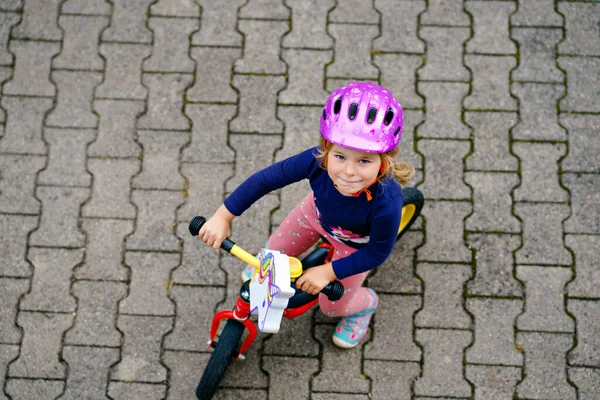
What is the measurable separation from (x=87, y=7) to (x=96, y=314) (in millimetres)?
1994

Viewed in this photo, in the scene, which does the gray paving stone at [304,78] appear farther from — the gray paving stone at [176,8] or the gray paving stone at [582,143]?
the gray paving stone at [582,143]

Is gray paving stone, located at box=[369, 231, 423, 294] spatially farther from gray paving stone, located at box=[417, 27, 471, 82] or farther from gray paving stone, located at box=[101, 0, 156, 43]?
gray paving stone, located at box=[101, 0, 156, 43]

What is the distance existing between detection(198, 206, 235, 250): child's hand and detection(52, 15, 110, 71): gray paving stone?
1765 mm

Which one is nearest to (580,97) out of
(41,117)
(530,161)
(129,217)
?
(530,161)

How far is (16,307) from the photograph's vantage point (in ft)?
13.4

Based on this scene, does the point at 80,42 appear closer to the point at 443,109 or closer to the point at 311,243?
the point at 311,243

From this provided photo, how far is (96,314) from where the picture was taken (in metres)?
4.06

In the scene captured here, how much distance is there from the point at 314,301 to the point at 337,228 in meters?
0.61

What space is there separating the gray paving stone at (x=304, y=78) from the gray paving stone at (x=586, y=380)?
207cm

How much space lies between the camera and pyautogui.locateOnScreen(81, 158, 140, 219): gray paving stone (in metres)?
4.28

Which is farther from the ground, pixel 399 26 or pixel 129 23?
pixel 399 26

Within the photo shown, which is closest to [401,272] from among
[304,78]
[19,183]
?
[304,78]

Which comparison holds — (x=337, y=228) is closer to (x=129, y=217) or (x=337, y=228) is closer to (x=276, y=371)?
(x=276, y=371)

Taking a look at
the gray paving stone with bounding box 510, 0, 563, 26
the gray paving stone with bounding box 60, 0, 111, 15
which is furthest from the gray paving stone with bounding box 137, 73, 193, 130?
the gray paving stone with bounding box 510, 0, 563, 26
